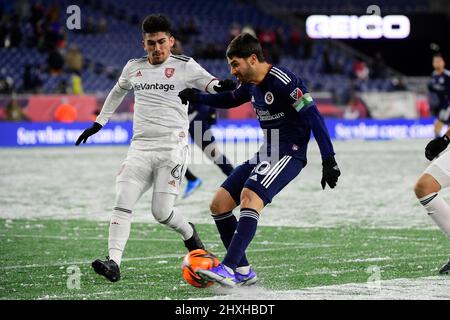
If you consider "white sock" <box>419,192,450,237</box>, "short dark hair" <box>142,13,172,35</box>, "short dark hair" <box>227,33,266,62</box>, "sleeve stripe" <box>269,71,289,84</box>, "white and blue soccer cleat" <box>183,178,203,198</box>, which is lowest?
"white and blue soccer cleat" <box>183,178,203,198</box>

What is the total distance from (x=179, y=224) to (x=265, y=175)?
3.93ft

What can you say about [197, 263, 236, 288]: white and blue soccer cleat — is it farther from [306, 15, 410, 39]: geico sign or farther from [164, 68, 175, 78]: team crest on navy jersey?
[306, 15, 410, 39]: geico sign

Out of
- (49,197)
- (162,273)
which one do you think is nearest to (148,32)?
(162,273)

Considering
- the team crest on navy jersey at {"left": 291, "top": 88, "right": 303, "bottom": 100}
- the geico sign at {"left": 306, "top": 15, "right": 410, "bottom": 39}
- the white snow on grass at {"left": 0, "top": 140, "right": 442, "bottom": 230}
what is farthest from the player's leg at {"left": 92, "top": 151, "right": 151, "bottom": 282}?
the geico sign at {"left": 306, "top": 15, "right": 410, "bottom": 39}

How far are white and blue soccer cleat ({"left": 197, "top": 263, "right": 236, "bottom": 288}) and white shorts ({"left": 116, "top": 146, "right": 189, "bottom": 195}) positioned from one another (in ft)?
4.15

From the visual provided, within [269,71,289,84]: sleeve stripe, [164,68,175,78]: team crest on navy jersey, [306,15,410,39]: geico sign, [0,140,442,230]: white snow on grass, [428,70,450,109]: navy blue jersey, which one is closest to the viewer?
[269,71,289,84]: sleeve stripe

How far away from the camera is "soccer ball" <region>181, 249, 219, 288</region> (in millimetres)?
7520

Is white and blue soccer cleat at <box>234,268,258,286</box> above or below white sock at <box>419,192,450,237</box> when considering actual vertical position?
below

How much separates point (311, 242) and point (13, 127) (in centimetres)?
1883

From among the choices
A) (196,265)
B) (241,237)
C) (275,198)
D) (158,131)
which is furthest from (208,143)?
(196,265)

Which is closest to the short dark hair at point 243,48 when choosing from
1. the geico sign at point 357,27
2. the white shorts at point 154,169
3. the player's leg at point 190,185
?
the white shorts at point 154,169

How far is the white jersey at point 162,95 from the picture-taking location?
28.6 ft

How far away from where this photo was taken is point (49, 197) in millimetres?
16203

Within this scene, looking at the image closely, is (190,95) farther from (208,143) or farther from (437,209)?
(208,143)
